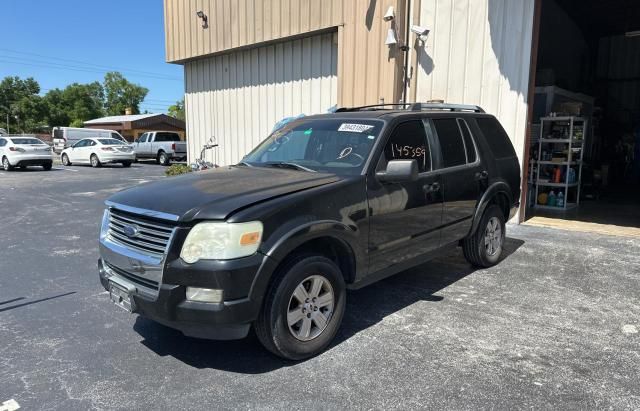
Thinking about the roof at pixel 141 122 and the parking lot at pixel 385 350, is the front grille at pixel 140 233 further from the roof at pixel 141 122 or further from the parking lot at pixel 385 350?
the roof at pixel 141 122

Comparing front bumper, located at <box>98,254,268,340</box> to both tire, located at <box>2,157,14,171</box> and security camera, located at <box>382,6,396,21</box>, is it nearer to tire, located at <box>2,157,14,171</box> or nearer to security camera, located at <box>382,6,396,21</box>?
security camera, located at <box>382,6,396,21</box>

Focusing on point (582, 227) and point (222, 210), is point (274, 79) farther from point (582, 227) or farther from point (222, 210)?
point (222, 210)

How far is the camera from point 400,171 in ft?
12.1

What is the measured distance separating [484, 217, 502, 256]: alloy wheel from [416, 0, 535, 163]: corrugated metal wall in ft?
9.61

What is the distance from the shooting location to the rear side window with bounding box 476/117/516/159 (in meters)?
5.45

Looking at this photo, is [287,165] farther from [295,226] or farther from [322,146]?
[295,226]

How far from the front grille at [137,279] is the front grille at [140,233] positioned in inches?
6.9

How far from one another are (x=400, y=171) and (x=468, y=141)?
5.88 ft

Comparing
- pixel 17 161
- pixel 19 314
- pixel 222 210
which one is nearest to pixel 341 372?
pixel 222 210

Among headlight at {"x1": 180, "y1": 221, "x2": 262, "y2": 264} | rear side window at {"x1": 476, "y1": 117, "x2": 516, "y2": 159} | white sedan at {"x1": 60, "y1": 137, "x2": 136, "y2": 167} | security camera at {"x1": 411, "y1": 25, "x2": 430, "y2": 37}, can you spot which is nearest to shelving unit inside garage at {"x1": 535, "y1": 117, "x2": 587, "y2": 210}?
security camera at {"x1": 411, "y1": 25, "x2": 430, "y2": 37}

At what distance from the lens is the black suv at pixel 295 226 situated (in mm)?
2969

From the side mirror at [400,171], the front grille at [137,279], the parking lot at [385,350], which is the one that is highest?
the side mirror at [400,171]

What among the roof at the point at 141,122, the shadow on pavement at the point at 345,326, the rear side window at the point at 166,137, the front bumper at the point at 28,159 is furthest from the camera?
the roof at the point at 141,122

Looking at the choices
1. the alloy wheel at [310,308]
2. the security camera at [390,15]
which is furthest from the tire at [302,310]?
the security camera at [390,15]
